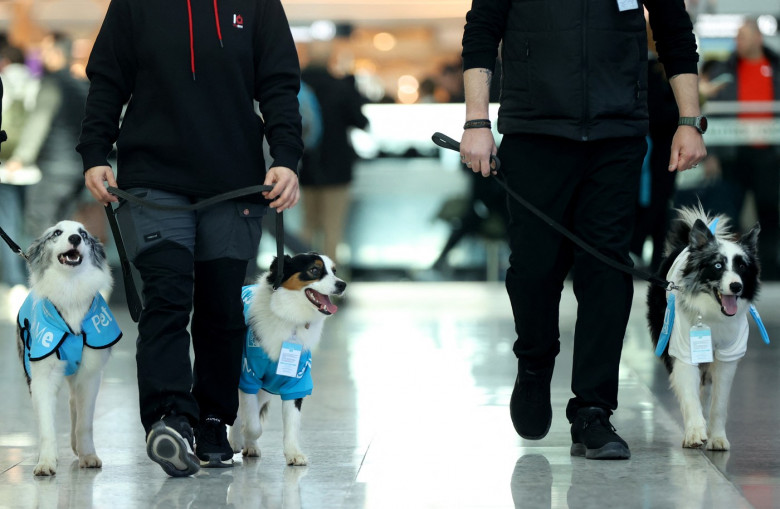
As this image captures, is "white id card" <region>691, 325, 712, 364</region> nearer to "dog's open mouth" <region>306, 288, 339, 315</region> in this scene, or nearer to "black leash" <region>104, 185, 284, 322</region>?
"dog's open mouth" <region>306, 288, 339, 315</region>

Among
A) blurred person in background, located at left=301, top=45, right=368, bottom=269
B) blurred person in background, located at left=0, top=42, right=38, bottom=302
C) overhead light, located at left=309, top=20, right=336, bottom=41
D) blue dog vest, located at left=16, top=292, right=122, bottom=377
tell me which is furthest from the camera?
overhead light, located at left=309, top=20, right=336, bottom=41

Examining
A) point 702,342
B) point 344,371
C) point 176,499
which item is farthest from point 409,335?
point 176,499

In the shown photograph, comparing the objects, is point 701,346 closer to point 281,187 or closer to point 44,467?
point 281,187

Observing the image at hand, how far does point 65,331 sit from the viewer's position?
416 cm

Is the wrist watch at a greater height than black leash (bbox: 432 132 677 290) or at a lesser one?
greater

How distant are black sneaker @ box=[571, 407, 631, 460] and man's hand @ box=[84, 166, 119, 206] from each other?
1.80 metres

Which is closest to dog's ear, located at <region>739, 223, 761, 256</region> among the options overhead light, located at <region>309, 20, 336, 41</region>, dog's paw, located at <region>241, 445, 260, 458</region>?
dog's paw, located at <region>241, 445, 260, 458</region>

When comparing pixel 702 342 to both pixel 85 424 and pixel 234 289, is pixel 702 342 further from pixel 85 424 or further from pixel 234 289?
pixel 85 424

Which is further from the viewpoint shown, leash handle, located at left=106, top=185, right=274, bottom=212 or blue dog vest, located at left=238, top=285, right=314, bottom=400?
blue dog vest, located at left=238, top=285, right=314, bottom=400

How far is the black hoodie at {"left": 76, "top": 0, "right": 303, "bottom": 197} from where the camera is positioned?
410 cm

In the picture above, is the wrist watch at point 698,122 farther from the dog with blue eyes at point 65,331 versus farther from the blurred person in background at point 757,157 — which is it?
the blurred person in background at point 757,157

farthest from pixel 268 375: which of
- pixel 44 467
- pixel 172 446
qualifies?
pixel 44 467

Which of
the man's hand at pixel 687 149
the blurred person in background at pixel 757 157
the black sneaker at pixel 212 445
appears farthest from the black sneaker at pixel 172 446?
the blurred person in background at pixel 757 157

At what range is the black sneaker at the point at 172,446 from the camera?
3.85 meters
